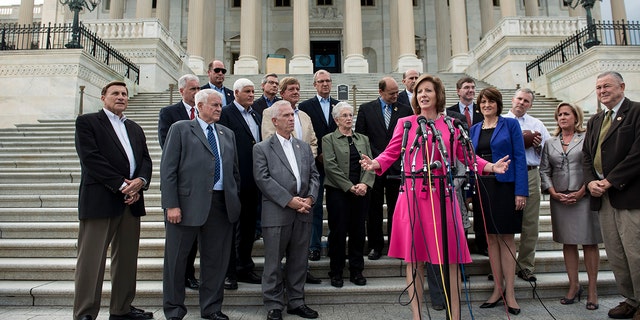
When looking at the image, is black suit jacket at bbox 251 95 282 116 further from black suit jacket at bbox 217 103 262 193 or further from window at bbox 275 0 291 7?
window at bbox 275 0 291 7

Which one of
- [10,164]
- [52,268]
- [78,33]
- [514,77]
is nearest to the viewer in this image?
[52,268]

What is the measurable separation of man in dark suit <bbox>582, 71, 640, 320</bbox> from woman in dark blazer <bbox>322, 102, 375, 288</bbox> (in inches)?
98.6

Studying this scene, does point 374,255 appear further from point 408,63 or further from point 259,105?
point 408,63

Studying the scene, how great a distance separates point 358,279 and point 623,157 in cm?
315

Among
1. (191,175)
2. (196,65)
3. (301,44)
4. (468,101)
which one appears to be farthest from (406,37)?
(191,175)

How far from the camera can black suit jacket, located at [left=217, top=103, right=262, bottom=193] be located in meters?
5.18

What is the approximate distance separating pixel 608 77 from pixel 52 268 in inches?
275

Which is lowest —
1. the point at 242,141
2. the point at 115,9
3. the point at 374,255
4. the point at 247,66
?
the point at 374,255

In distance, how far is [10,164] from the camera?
9008mm

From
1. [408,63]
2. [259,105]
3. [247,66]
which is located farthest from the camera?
[247,66]

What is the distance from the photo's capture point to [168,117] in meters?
5.21

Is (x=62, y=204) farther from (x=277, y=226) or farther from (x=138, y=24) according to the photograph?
(x=138, y=24)

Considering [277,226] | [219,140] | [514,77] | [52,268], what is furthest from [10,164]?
[514,77]

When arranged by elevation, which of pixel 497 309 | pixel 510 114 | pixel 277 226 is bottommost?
pixel 497 309
